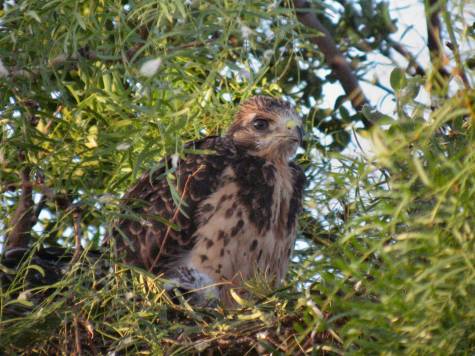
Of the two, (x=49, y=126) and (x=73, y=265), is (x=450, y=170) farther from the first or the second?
(x=49, y=126)

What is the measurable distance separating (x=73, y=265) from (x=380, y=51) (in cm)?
238

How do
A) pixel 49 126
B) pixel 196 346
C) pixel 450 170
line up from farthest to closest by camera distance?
pixel 49 126 < pixel 196 346 < pixel 450 170

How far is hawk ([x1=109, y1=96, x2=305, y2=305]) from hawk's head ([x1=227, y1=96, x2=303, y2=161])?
40 millimetres

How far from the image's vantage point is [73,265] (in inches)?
158

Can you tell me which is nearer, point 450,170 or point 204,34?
point 450,170

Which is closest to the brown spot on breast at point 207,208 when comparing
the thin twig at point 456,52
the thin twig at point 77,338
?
the thin twig at point 77,338

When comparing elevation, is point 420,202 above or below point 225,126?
above

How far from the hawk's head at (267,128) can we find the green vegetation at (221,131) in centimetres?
12

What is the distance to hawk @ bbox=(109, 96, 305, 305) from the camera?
17.0ft

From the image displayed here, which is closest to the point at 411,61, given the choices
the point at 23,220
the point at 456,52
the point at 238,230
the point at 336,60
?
the point at 456,52

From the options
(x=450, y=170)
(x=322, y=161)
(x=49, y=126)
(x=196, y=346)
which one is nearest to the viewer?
(x=450, y=170)

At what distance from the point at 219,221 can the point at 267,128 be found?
2.35 feet

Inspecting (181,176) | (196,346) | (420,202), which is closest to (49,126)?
(181,176)

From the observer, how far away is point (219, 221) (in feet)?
17.0
